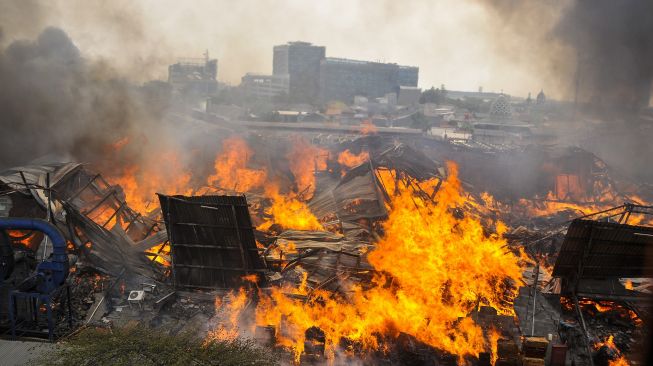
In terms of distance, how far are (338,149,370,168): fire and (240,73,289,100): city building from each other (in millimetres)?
65584

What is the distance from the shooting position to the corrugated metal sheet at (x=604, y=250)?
37.4 ft

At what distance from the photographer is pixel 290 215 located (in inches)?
730

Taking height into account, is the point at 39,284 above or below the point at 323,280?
above

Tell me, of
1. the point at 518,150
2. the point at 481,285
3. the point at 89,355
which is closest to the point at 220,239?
the point at 89,355

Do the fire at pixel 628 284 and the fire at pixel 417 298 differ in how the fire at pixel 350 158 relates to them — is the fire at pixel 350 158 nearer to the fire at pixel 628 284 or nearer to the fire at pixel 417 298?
Answer: the fire at pixel 417 298

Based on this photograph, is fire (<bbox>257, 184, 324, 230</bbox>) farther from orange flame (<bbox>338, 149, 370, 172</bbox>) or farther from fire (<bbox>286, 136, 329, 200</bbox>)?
orange flame (<bbox>338, 149, 370, 172</bbox>)

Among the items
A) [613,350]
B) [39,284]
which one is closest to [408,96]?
[613,350]

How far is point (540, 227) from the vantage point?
20141 millimetres

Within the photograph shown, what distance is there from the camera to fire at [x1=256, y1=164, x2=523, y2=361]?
1108 cm

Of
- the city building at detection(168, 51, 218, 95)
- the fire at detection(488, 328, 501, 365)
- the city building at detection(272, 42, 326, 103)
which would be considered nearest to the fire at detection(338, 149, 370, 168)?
the fire at detection(488, 328, 501, 365)

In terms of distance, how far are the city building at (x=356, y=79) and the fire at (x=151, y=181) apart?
220 ft

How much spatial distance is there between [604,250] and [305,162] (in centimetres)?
1776

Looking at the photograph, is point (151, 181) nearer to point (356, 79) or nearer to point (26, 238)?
point (26, 238)

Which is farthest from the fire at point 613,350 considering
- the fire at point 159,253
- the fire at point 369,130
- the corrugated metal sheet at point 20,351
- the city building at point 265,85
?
the city building at point 265,85
